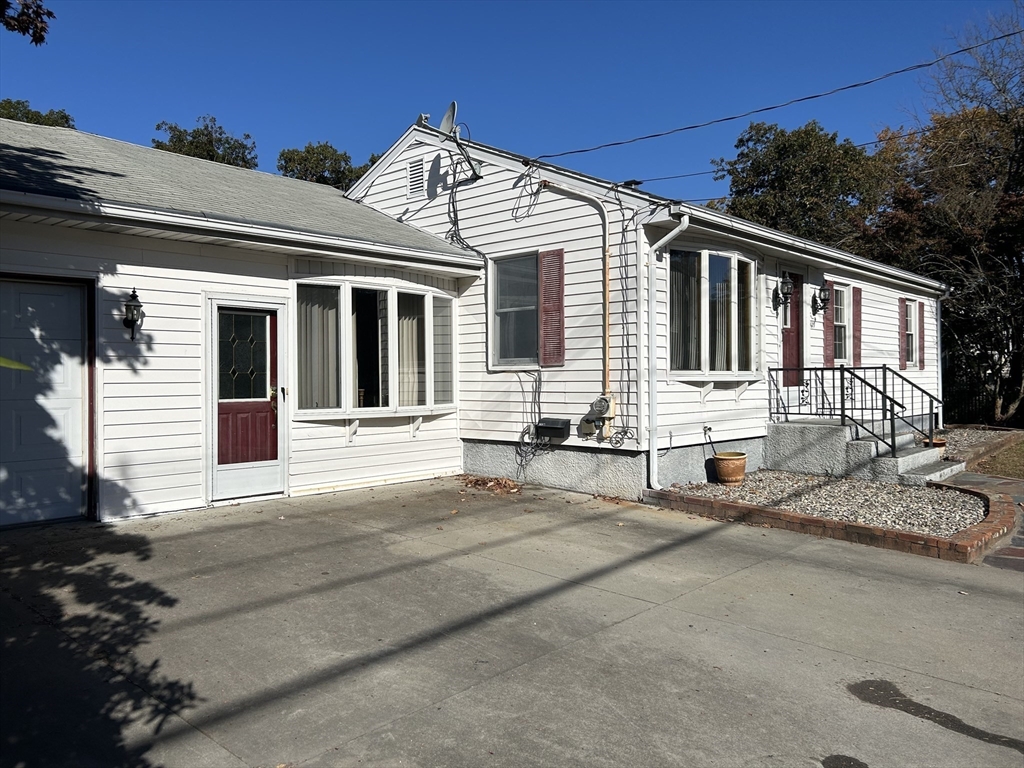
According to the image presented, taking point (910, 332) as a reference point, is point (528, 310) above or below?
below

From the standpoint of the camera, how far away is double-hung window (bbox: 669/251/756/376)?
9398 millimetres

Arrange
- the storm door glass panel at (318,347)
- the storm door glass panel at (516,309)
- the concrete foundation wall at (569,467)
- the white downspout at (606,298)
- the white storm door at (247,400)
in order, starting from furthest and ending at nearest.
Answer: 1. the storm door glass panel at (516,309)
2. the white downspout at (606,298)
3. the concrete foundation wall at (569,467)
4. the storm door glass panel at (318,347)
5. the white storm door at (247,400)

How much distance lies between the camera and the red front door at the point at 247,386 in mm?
8141

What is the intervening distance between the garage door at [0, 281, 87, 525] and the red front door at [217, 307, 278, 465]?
1363 millimetres

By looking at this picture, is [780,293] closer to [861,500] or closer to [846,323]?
[846,323]

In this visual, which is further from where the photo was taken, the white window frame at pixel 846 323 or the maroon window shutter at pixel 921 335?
the maroon window shutter at pixel 921 335

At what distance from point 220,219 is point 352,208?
14.4 ft

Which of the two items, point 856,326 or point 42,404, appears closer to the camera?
point 42,404

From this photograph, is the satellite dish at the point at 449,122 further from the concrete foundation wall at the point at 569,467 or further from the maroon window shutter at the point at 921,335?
the maroon window shutter at the point at 921,335

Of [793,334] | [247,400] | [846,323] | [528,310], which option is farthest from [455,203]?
[846,323]

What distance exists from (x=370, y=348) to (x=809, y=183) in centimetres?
2163

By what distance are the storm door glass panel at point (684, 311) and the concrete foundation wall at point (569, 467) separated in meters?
1.42

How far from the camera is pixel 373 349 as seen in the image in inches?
372

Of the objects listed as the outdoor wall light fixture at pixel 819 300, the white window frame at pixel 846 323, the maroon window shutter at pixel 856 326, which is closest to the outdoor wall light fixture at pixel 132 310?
the outdoor wall light fixture at pixel 819 300
